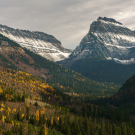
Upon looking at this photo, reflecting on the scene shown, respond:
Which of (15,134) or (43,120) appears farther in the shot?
(43,120)

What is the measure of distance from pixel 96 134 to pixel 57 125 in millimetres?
46855

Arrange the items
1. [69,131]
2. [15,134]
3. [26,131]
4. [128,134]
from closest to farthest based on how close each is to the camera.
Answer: [15,134]
[26,131]
[69,131]
[128,134]

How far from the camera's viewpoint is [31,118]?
192 meters

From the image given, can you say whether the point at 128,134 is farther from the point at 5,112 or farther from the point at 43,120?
the point at 5,112

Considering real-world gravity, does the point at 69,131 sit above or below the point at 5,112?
below

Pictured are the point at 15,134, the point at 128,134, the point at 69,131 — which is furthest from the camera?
the point at 128,134

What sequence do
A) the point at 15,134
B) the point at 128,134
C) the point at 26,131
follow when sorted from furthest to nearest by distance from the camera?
the point at 128,134
the point at 26,131
the point at 15,134

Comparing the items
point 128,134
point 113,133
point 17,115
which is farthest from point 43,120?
point 128,134

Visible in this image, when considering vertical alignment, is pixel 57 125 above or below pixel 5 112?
below

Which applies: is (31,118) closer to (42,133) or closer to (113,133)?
(42,133)

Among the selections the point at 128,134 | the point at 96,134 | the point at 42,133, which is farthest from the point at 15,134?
the point at 128,134

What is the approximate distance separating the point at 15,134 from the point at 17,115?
5198cm

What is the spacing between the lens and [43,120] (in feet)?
648

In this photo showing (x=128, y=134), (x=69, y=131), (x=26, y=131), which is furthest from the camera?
(x=128, y=134)
